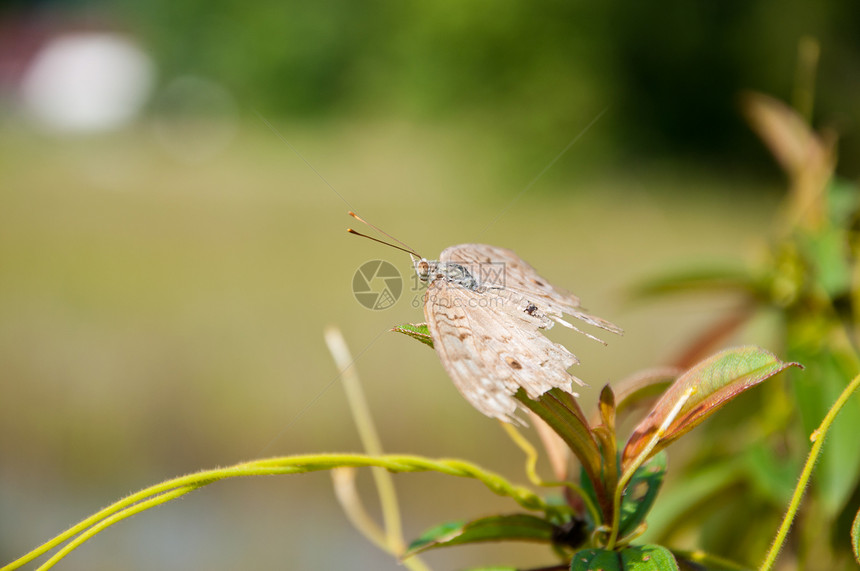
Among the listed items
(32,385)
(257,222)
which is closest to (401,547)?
(32,385)

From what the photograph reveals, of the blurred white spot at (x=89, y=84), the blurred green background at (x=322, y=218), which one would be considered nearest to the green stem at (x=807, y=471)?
the blurred green background at (x=322, y=218)

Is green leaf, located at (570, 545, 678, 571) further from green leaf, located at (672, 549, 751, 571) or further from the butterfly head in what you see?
the butterfly head

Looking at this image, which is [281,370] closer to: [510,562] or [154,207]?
[510,562]

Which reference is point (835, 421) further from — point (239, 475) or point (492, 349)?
point (239, 475)

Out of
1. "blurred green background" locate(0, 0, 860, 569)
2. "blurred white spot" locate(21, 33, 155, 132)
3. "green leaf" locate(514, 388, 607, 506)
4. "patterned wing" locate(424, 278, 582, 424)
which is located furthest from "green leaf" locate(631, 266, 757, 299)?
"blurred white spot" locate(21, 33, 155, 132)

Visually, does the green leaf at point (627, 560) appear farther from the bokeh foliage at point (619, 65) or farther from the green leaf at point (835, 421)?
the bokeh foliage at point (619, 65)
